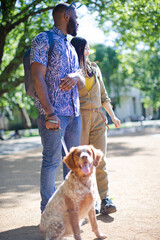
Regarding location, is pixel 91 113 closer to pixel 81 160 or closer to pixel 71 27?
pixel 71 27

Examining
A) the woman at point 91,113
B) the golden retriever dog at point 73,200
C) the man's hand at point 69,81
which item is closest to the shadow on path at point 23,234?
the golden retriever dog at point 73,200

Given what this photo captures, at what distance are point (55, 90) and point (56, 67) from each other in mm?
271

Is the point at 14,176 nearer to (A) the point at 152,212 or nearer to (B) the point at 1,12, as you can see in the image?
(A) the point at 152,212

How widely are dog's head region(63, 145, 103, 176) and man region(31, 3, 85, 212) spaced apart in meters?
0.52

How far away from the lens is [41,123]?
3.46 meters

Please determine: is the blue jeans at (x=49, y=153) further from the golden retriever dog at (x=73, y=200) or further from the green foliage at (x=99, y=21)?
the green foliage at (x=99, y=21)

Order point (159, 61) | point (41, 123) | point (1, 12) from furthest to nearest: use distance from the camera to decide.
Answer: point (159, 61) → point (1, 12) → point (41, 123)

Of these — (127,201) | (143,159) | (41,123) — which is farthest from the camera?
(143,159)

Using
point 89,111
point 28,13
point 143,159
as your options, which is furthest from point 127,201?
point 28,13

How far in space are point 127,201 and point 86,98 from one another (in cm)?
189

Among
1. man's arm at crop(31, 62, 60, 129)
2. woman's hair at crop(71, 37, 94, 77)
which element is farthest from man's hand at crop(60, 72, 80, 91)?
woman's hair at crop(71, 37, 94, 77)

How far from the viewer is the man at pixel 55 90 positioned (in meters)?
3.28

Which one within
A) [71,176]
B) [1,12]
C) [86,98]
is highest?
[1,12]

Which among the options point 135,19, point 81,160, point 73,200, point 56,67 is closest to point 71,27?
point 56,67
